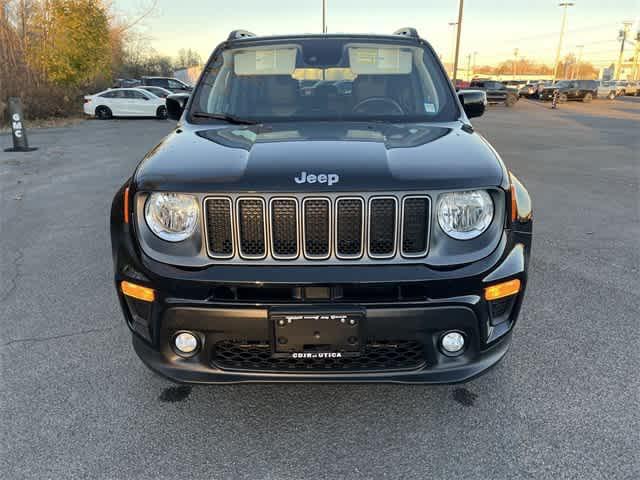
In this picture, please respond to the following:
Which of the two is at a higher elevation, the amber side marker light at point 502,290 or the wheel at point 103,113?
the amber side marker light at point 502,290

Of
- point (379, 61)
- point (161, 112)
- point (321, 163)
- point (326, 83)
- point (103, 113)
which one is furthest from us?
point (103, 113)

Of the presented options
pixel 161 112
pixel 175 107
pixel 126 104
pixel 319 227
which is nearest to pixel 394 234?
pixel 319 227

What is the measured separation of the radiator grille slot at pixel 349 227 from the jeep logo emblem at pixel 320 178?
87mm

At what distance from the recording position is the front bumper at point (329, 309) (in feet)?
6.73

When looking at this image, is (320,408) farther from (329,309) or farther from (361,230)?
(361,230)

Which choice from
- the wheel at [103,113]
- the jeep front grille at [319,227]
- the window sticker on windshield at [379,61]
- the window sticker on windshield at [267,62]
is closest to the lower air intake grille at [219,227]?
the jeep front grille at [319,227]

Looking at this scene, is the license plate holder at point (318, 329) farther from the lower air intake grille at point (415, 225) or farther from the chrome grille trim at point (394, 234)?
the lower air intake grille at point (415, 225)

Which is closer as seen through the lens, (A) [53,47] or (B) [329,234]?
(B) [329,234]

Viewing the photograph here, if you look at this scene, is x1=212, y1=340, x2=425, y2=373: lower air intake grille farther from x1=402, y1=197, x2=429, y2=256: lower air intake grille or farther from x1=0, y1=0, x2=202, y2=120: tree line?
x1=0, y1=0, x2=202, y2=120: tree line

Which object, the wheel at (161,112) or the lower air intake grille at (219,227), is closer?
the lower air intake grille at (219,227)

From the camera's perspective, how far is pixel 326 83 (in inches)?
137

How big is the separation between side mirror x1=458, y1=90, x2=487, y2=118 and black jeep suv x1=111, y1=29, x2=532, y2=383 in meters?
1.42

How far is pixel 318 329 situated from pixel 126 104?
23.3m

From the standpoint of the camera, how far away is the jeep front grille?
209 cm
